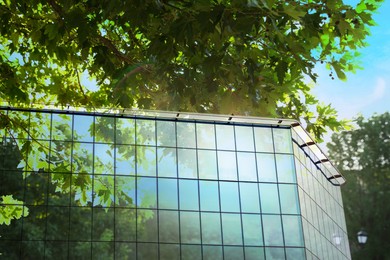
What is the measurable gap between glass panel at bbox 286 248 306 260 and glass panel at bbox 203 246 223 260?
290cm

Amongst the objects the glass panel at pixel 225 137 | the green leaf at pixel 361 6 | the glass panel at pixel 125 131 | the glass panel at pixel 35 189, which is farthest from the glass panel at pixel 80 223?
the green leaf at pixel 361 6

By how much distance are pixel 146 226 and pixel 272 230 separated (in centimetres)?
527

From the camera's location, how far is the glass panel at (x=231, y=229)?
2616cm

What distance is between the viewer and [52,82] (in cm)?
1653

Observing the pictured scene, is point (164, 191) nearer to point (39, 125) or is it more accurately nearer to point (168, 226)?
point (168, 226)

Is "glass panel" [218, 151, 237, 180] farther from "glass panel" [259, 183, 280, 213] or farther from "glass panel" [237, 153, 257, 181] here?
"glass panel" [259, 183, 280, 213]

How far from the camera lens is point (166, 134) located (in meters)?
27.0

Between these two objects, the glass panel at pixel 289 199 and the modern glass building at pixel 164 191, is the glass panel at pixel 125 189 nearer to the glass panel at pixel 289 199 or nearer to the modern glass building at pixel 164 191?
the modern glass building at pixel 164 191

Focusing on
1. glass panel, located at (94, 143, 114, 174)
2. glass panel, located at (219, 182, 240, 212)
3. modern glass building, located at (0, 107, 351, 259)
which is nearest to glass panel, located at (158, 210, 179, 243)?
modern glass building, located at (0, 107, 351, 259)

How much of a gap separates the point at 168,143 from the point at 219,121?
2371mm

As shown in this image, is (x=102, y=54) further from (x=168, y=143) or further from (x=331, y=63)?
(x=168, y=143)

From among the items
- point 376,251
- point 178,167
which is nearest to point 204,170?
point 178,167

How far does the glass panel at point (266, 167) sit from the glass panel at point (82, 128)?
7.18 metres

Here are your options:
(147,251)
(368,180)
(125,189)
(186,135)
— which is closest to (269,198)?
(186,135)
